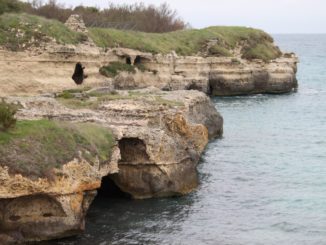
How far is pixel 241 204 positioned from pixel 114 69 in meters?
27.4

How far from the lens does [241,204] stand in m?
28.3

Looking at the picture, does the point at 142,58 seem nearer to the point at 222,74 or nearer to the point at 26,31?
the point at 222,74

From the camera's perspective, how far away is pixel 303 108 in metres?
62.6

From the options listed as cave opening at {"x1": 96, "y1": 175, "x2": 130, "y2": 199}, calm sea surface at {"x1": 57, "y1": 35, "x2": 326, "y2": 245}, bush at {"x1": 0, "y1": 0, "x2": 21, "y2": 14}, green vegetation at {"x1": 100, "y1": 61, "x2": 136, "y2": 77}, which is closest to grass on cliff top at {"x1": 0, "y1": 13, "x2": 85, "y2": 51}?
bush at {"x1": 0, "y1": 0, "x2": 21, "y2": 14}

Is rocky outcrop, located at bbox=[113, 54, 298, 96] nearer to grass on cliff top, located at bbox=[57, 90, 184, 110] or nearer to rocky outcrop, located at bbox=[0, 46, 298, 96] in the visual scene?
rocky outcrop, located at bbox=[0, 46, 298, 96]

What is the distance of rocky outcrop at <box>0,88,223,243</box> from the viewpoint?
2164cm

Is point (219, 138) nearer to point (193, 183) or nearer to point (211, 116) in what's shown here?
point (211, 116)

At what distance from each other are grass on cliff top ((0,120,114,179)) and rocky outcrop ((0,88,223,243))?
0.35m

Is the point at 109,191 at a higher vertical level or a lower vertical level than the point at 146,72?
lower

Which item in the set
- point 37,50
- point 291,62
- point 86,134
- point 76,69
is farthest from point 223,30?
point 86,134

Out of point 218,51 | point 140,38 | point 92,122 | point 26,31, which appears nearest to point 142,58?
point 140,38

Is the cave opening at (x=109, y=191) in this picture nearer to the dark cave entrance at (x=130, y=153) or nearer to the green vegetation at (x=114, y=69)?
the dark cave entrance at (x=130, y=153)

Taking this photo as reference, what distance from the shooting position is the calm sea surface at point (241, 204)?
934 inches

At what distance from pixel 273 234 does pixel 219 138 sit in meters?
21.4
